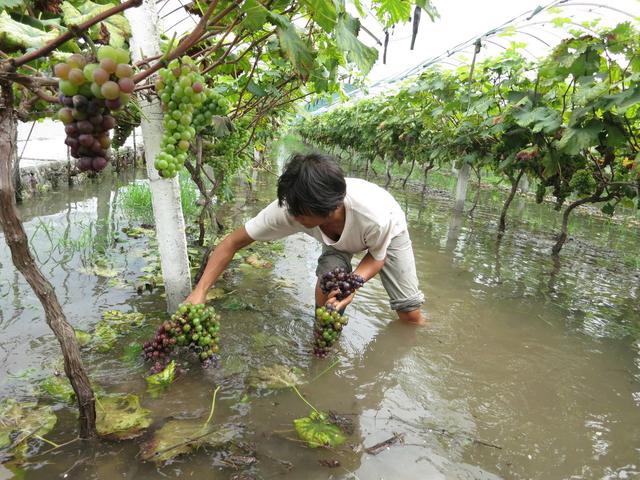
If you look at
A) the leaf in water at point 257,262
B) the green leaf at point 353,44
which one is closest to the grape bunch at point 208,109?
the green leaf at point 353,44

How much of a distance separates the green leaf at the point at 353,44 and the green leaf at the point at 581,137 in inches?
139

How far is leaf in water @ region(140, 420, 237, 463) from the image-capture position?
5.95 ft

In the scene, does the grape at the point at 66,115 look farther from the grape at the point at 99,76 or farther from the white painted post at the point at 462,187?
the white painted post at the point at 462,187

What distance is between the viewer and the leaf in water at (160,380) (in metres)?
2.28

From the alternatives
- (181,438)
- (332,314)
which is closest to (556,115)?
(332,314)

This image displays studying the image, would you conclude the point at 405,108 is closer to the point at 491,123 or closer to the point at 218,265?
the point at 491,123

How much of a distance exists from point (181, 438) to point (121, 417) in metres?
0.30

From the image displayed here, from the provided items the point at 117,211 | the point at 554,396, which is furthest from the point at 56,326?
the point at 117,211

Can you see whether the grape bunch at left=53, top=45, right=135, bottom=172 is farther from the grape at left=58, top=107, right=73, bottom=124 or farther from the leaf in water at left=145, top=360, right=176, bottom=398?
the leaf in water at left=145, top=360, right=176, bottom=398

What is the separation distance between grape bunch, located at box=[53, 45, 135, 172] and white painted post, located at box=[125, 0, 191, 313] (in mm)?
1273

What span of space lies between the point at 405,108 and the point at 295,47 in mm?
8325

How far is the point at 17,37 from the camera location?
1268mm

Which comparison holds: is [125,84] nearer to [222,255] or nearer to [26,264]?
[26,264]

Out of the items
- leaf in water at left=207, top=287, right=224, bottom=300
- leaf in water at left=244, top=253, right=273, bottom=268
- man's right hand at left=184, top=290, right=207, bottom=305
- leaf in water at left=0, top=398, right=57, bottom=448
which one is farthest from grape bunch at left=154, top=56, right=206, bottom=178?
leaf in water at left=244, top=253, right=273, bottom=268
